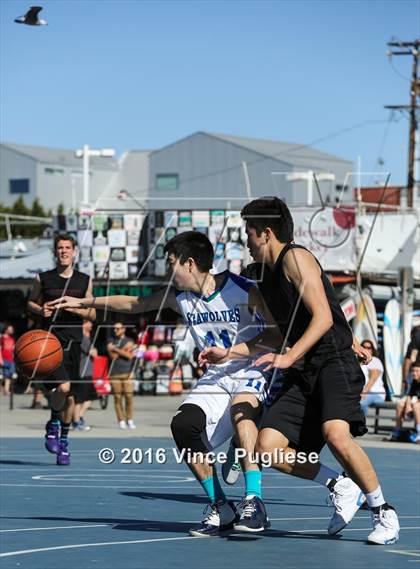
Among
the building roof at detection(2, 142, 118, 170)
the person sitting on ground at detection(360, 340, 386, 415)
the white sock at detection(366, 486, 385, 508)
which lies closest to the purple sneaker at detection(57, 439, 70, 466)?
the white sock at detection(366, 486, 385, 508)

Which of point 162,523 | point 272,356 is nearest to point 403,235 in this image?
point 162,523

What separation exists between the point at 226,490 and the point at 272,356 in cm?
496

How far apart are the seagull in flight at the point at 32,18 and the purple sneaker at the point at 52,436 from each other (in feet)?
15.8

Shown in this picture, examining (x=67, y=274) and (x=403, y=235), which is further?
(x=403, y=235)

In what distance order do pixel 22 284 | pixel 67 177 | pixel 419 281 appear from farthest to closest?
1. pixel 67 177
2. pixel 22 284
3. pixel 419 281

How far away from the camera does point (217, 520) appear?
8.33m

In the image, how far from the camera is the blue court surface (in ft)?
24.6

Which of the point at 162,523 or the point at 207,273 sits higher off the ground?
the point at 207,273

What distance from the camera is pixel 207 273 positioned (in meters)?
8.05

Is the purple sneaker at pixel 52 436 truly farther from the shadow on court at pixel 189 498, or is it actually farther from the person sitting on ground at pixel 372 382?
the person sitting on ground at pixel 372 382

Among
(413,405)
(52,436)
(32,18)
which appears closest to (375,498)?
(32,18)

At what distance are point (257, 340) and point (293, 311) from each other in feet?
1.53

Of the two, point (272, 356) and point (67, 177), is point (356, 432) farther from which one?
point (67, 177)

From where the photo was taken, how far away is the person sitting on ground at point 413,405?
18.8 meters
